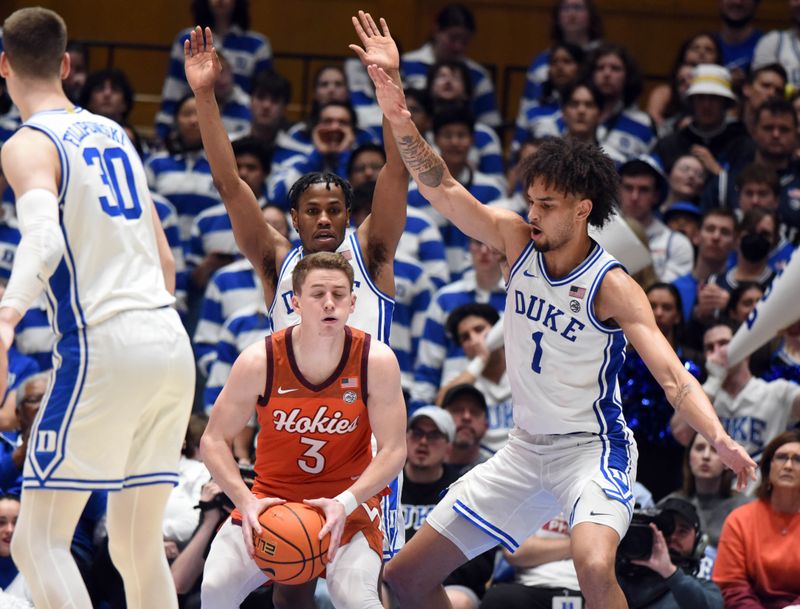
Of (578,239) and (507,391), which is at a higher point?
(578,239)

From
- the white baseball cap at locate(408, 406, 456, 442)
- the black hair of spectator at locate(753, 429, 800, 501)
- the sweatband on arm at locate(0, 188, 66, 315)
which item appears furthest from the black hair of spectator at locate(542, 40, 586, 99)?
the sweatband on arm at locate(0, 188, 66, 315)

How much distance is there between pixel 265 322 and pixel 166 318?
4.11 metres

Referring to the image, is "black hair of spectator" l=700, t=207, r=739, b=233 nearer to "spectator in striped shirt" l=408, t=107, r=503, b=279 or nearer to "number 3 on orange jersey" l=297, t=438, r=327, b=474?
"spectator in striped shirt" l=408, t=107, r=503, b=279

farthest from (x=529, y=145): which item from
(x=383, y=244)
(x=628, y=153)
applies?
(x=383, y=244)

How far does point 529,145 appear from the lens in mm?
10250

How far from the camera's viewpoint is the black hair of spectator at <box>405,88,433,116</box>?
11109 millimetres

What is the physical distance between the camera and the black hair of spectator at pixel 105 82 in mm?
11016

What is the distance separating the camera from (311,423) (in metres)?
5.31

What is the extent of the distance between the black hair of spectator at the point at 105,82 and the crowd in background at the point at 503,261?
0.02 meters

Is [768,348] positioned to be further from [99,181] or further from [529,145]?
[99,181]

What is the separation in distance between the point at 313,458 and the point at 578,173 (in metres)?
1.57

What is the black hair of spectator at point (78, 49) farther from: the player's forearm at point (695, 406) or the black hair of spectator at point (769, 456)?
the player's forearm at point (695, 406)

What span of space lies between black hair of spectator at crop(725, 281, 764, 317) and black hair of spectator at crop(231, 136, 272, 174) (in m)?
3.73

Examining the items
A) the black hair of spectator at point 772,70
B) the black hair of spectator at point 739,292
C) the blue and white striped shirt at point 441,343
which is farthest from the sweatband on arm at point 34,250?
the black hair of spectator at point 772,70
